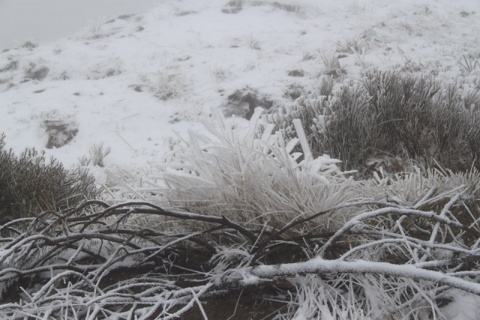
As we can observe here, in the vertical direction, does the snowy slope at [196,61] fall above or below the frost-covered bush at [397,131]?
below

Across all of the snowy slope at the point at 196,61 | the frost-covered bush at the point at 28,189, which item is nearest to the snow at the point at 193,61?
the snowy slope at the point at 196,61

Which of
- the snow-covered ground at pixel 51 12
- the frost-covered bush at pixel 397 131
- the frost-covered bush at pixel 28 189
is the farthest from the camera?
the snow-covered ground at pixel 51 12

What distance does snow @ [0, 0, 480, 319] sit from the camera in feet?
24.3

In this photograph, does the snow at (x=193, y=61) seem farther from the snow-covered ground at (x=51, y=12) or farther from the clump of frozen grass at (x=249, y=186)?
the snow-covered ground at (x=51, y=12)

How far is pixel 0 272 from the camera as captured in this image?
1.09 metres

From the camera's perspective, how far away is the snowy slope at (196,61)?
7.52 metres

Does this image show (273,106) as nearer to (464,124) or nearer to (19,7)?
(464,124)

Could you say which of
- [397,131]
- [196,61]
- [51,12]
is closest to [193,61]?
[196,61]

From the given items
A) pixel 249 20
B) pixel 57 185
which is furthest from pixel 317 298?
pixel 249 20

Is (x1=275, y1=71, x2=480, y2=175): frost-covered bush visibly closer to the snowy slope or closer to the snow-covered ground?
the snowy slope

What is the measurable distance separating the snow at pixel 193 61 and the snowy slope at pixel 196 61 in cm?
4

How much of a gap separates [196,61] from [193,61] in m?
0.09

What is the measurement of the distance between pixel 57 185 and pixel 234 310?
2223 mm

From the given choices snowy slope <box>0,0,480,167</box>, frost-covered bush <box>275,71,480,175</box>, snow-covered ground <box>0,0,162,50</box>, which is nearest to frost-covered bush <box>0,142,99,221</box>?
frost-covered bush <box>275,71,480,175</box>
